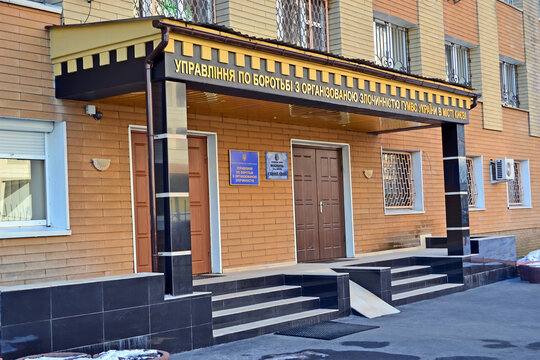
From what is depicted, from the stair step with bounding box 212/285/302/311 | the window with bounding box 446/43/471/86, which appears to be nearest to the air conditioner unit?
the window with bounding box 446/43/471/86

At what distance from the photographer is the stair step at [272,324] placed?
7688 millimetres

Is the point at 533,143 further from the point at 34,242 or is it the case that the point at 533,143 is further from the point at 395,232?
the point at 34,242

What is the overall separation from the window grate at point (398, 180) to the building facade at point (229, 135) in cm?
5

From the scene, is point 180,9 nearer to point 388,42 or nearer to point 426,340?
point 426,340

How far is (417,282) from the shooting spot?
446 inches

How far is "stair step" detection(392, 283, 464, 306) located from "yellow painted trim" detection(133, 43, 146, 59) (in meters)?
5.32

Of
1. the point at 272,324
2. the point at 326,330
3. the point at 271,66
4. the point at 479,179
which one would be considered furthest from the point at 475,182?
the point at 272,324

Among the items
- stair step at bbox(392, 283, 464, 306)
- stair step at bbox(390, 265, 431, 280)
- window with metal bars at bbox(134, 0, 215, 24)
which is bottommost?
stair step at bbox(392, 283, 464, 306)

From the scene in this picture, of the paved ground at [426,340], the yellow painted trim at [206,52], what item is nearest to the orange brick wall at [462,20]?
the paved ground at [426,340]

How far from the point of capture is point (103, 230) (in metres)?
8.73

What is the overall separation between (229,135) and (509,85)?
11.6 metres

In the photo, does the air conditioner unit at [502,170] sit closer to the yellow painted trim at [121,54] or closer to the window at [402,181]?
the window at [402,181]

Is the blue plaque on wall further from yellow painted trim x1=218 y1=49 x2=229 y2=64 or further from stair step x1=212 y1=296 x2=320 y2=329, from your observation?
yellow painted trim x1=218 y1=49 x2=229 y2=64

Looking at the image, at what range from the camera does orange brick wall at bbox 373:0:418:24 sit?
1412 cm
